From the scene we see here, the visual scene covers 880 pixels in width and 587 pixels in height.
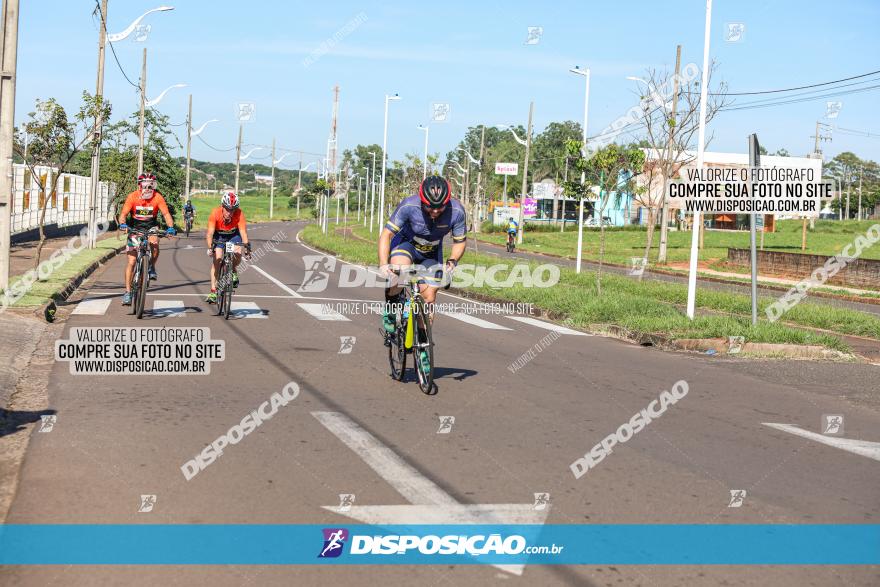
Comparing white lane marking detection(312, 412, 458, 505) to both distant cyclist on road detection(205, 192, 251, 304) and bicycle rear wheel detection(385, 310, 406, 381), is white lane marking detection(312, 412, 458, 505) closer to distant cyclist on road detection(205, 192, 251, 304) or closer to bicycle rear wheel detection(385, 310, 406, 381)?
bicycle rear wheel detection(385, 310, 406, 381)

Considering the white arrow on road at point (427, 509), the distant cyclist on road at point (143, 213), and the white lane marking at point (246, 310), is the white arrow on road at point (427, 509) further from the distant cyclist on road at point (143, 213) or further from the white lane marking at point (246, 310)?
the white lane marking at point (246, 310)

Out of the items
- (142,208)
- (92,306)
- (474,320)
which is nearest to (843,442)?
(474,320)

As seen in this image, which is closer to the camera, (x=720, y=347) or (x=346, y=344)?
(x=346, y=344)

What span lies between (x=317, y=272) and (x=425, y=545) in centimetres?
2395

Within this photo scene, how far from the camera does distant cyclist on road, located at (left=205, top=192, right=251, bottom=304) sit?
575 inches

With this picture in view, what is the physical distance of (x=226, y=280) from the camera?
1443cm

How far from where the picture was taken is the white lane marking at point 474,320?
1550cm

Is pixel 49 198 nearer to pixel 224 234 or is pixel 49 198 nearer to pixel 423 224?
pixel 224 234

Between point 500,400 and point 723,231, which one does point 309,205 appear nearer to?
point 723,231

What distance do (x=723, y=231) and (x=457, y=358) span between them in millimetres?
80485

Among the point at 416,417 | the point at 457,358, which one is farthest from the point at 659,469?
the point at 457,358

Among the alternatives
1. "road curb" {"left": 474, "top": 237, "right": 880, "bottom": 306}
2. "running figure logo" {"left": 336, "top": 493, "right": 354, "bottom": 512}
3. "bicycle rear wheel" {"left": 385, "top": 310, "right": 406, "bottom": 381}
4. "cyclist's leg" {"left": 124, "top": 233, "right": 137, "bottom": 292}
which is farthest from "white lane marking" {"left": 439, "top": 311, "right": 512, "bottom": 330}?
"road curb" {"left": 474, "top": 237, "right": 880, "bottom": 306}

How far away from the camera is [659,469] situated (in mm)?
6371

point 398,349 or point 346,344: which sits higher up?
point 398,349
